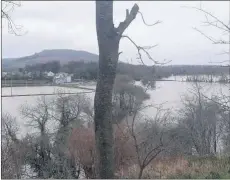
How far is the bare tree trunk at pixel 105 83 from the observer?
3.63m

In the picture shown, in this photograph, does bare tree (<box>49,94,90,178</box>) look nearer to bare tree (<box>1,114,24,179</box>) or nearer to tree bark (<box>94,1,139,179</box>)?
bare tree (<box>1,114,24,179</box>)

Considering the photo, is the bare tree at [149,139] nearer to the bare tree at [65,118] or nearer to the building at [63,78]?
the building at [63,78]

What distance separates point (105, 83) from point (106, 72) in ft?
0.37

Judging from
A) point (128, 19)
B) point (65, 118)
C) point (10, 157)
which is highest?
point (128, 19)

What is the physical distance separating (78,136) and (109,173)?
665 inches

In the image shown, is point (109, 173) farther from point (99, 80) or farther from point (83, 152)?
point (83, 152)

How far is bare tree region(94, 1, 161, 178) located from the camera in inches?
143

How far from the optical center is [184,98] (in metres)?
28.3

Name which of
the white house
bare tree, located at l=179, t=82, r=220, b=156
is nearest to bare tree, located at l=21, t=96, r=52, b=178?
the white house

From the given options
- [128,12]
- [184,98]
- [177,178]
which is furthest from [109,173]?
[184,98]

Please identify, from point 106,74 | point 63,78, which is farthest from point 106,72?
point 63,78

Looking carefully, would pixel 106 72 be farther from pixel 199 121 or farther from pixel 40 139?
pixel 40 139

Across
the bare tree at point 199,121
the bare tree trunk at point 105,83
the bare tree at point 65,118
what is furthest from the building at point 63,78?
the bare tree trunk at point 105,83

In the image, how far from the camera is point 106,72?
3.71 metres
